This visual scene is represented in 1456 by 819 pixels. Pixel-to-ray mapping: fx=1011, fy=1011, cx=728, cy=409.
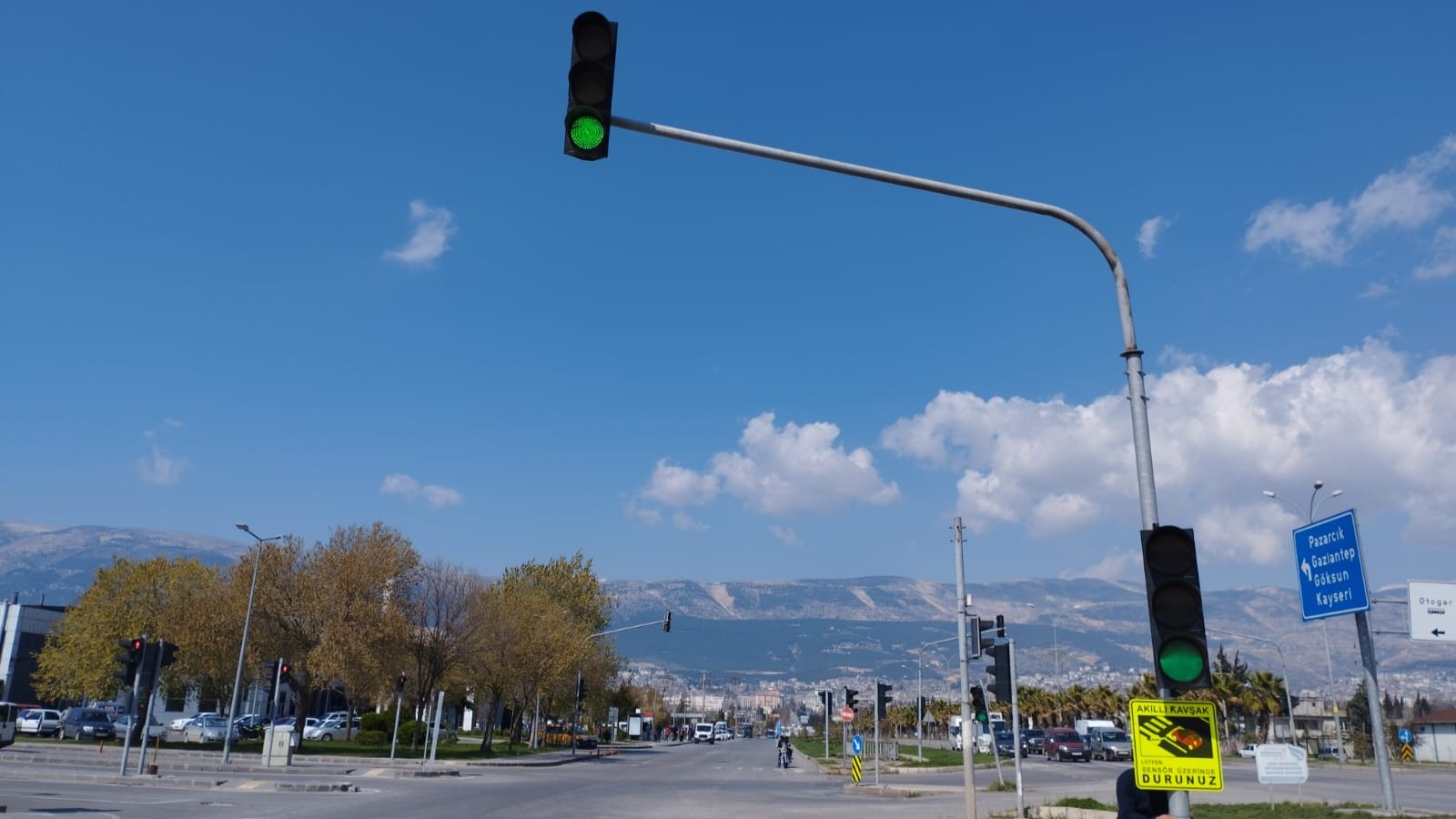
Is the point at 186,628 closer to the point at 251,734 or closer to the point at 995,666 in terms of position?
the point at 251,734

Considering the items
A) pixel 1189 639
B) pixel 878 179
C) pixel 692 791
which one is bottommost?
pixel 692 791

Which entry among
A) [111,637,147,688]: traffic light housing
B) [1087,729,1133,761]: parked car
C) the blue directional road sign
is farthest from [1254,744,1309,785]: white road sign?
[1087,729,1133,761]: parked car

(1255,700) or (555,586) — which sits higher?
(555,586)

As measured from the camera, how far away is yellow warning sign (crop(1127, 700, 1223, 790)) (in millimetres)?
7285

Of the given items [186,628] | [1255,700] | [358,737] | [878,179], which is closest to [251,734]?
[358,737]

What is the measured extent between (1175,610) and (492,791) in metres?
25.6

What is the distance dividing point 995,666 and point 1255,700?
86011mm

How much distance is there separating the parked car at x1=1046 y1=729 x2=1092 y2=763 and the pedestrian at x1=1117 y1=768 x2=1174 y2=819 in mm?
59335

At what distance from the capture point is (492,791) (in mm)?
28766

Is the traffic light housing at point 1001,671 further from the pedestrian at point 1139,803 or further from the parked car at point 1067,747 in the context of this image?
the parked car at point 1067,747

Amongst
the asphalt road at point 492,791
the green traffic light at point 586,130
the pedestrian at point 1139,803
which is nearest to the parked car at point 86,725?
the asphalt road at point 492,791

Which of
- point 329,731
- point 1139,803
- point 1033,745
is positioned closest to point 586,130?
point 1139,803

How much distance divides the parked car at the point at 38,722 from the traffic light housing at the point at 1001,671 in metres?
61.4

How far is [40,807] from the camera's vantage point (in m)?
19.1
